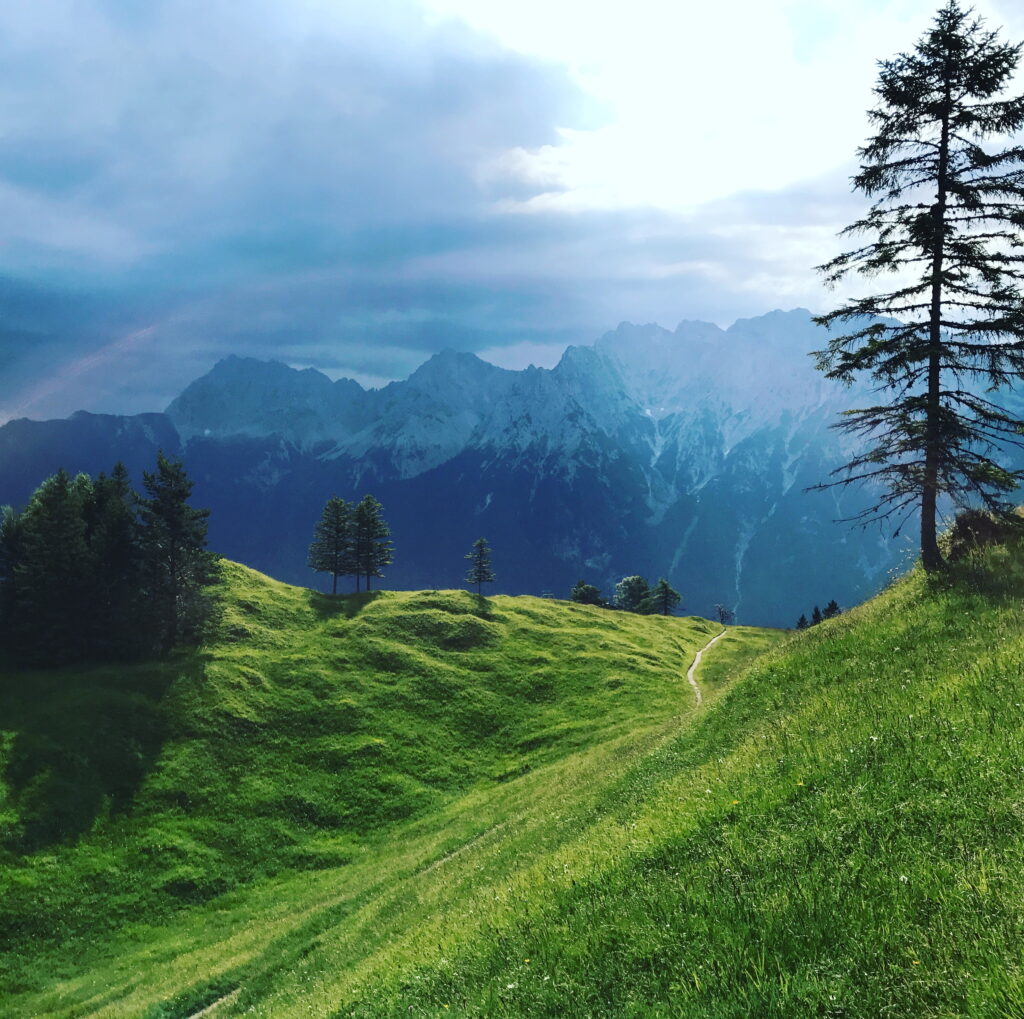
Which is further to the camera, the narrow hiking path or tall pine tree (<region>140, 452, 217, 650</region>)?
tall pine tree (<region>140, 452, 217, 650</region>)

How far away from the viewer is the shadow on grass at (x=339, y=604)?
244 feet

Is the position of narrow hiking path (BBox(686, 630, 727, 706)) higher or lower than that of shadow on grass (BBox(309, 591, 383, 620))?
lower

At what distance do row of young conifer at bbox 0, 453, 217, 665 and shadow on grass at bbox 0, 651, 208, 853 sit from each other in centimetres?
434

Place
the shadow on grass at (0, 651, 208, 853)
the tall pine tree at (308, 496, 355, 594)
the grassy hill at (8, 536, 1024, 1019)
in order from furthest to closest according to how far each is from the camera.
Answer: the tall pine tree at (308, 496, 355, 594) < the shadow on grass at (0, 651, 208, 853) < the grassy hill at (8, 536, 1024, 1019)

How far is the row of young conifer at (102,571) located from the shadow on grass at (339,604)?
50.4 feet

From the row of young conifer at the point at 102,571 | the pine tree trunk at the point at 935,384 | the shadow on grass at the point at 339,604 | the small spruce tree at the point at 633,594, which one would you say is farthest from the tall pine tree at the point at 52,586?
the small spruce tree at the point at 633,594

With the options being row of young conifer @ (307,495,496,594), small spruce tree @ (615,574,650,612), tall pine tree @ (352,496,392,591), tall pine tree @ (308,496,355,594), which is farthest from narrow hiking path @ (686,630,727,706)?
tall pine tree @ (308,496,355,594)

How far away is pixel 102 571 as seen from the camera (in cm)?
5784

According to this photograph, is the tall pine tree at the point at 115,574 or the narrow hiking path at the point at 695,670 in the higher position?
the tall pine tree at the point at 115,574

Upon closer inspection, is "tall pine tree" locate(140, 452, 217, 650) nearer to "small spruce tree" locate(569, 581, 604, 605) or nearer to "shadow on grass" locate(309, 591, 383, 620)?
"shadow on grass" locate(309, 591, 383, 620)

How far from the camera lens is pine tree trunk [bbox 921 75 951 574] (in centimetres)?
2152

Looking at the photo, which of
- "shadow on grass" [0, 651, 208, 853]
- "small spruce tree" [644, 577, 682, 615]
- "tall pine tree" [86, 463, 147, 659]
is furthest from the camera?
"small spruce tree" [644, 577, 682, 615]

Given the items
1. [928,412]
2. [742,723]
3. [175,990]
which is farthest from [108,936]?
[928,412]

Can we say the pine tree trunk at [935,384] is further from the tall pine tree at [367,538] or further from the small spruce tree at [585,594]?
the small spruce tree at [585,594]
